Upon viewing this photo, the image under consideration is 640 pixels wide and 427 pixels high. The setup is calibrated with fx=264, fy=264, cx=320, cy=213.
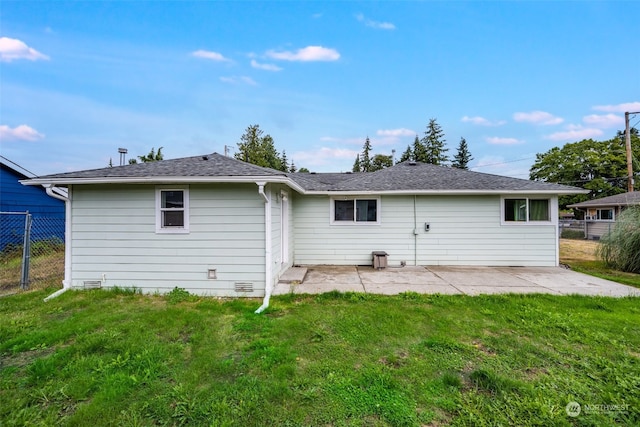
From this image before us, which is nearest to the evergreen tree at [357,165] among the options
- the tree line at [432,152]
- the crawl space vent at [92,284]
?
the tree line at [432,152]

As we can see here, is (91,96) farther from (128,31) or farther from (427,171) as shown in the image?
(427,171)

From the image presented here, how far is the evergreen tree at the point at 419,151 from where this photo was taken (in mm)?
34250

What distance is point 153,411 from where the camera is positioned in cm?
215

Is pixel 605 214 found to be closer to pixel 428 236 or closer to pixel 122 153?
pixel 428 236

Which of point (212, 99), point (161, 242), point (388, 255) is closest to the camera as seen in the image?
point (161, 242)

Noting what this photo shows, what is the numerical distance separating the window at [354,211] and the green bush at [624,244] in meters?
7.13

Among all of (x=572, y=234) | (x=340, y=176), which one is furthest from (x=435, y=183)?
(x=572, y=234)

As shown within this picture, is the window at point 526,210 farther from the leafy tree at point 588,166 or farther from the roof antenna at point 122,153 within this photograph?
the leafy tree at point 588,166

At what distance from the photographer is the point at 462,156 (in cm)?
3647

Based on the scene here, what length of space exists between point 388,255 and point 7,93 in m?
14.6

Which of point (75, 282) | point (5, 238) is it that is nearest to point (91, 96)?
point (5, 238)

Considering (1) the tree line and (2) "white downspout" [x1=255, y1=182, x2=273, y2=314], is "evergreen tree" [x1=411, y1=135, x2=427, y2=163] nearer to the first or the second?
(1) the tree line

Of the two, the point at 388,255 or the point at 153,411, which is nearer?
the point at 153,411

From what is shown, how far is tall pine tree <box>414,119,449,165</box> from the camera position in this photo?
34.4 metres
